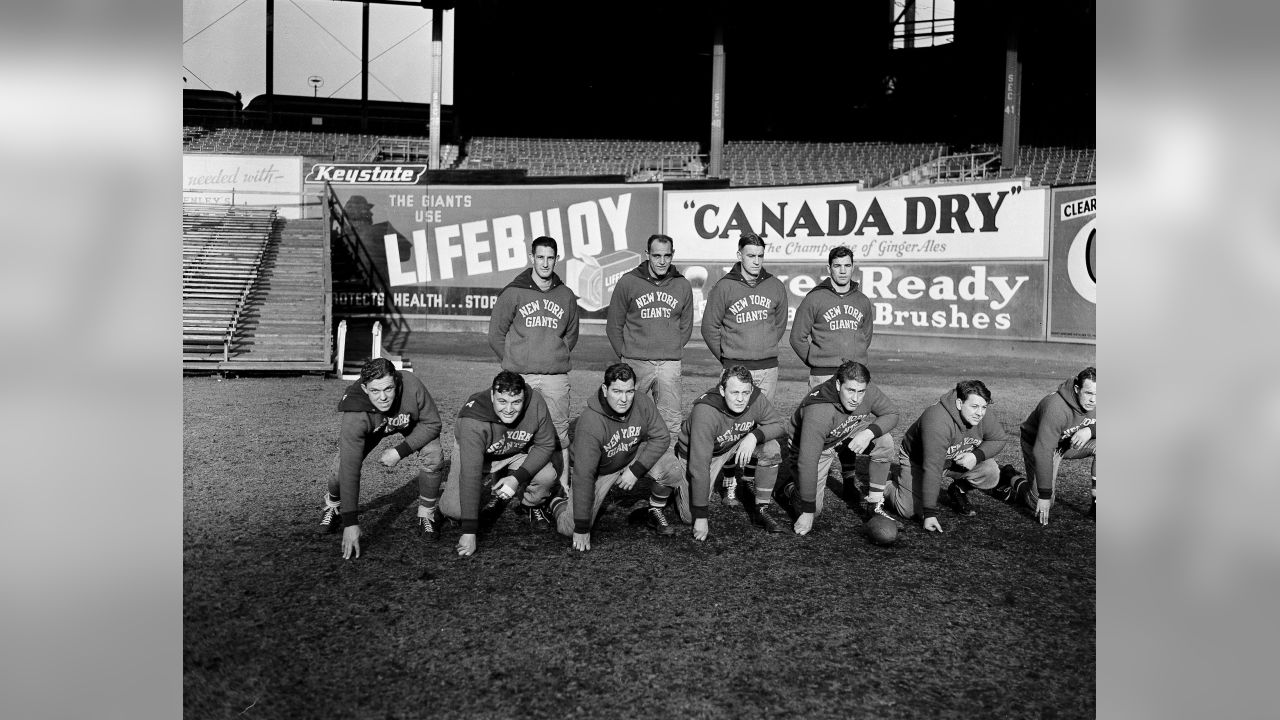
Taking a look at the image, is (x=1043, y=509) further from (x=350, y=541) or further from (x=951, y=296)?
(x=951, y=296)

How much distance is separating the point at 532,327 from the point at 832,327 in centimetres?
209

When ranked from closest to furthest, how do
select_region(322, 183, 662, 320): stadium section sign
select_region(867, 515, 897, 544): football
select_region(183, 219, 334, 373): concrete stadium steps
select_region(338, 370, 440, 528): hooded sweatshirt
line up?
select_region(338, 370, 440, 528): hooded sweatshirt, select_region(867, 515, 897, 544): football, select_region(183, 219, 334, 373): concrete stadium steps, select_region(322, 183, 662, 320): stadium section sign

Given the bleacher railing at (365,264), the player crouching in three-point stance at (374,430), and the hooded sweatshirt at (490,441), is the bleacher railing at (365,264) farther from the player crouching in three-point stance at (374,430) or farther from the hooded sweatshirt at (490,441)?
the hooded sweatshirt at (490,441)

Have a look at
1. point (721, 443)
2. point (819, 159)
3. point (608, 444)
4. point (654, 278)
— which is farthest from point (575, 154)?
point (608, 444)

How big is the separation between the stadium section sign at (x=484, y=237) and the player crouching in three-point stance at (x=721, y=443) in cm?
1185

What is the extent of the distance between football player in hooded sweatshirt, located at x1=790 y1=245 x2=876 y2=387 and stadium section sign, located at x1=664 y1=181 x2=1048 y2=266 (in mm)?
9594

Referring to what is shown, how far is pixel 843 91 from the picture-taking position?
1123 inches

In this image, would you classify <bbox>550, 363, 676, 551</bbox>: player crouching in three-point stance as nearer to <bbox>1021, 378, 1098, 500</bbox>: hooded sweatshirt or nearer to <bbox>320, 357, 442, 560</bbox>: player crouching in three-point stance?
<bbox>320, 357, 442, 560</bbox>: player crouching in three-point stance

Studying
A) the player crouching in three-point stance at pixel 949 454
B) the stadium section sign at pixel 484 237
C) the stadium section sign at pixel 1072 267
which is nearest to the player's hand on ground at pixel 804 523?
the player crouching in three-point stance at pixel 949 454

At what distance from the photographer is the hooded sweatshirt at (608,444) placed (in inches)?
186

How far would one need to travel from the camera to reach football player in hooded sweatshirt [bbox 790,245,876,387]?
6207mm

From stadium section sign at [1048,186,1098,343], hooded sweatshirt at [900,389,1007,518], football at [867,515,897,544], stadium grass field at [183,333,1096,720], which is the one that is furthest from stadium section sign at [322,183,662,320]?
football at [867,515,897,544]

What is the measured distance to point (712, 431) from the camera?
5.05 metres
